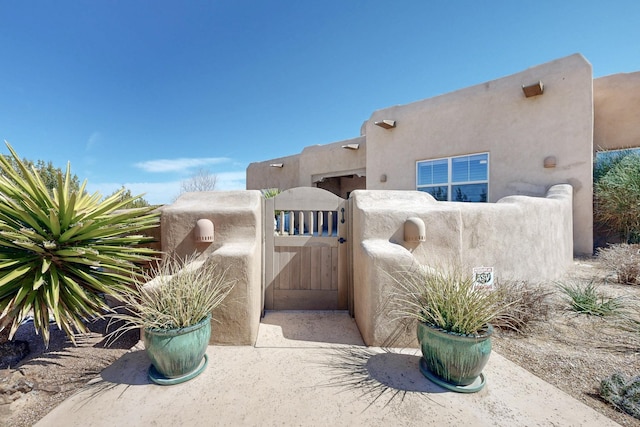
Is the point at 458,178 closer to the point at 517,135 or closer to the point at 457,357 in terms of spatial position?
the point at 517,135

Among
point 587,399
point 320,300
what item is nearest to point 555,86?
point 587,399

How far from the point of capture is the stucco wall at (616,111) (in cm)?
800

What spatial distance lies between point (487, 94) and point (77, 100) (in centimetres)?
1883

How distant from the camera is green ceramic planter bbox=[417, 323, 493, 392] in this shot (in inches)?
98.9

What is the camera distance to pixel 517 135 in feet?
27.2

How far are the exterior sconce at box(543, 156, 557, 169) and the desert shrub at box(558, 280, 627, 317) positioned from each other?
469 cm

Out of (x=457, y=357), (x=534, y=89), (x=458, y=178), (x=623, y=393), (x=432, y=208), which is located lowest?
(x=623, y=393)

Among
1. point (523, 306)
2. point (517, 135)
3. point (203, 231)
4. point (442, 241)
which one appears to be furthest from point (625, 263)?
point (203, 231)

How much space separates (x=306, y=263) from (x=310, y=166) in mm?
11016

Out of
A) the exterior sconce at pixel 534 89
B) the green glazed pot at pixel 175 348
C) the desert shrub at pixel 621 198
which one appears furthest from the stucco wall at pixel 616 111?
the green glazed pot at pixel 175 348

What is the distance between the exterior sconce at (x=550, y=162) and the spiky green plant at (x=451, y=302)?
7.48 meters

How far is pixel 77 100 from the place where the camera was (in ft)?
42.4

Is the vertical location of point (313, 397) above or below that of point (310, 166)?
below

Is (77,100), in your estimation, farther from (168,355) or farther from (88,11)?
(168,355)
